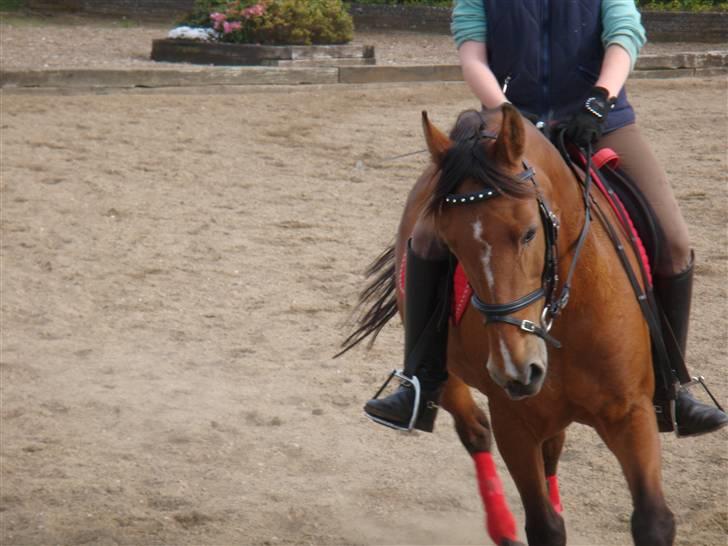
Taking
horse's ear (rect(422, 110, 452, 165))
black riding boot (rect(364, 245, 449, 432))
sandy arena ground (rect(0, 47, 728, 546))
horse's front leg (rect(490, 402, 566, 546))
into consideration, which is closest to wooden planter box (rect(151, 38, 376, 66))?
sandy arena ground (rect(0, 47, 728, 546))

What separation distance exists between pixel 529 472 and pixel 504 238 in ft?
4.03

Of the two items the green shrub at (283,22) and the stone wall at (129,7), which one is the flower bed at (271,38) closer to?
the green shrub at (283,22)

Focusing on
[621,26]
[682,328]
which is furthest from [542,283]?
[621,26]

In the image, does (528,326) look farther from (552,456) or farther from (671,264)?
(552,456)

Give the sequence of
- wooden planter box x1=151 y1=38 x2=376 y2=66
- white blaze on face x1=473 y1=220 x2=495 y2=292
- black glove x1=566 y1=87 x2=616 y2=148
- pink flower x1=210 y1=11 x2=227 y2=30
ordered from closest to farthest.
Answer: white blaze on face x1=473 y1=220 x2=495 y2=292 → black glove x1=566 y1=87 x2=616 y2=148 → wooden planter box x1=151 y1=38 x2=376 y2=66 → pink flower x1=210 y1=11 x2=227 y2=30

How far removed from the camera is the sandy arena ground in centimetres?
536

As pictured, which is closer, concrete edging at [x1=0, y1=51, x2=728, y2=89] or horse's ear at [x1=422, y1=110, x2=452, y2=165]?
horse's ear at [x1=422, y1=110, x2=452, y2=165]

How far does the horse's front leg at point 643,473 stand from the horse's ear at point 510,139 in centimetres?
100

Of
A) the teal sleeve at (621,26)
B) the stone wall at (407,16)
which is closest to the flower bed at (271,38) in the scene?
the stone wall at (407,16)

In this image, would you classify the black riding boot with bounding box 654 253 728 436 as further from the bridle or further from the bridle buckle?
the bridle buckle

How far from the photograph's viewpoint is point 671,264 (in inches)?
167

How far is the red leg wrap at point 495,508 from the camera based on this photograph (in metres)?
4.62

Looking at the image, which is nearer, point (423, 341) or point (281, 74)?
point (423, 341)

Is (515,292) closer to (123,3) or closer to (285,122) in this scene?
(285,122)
